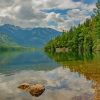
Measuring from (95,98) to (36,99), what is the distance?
5.94m

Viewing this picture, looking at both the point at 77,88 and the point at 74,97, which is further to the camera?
the point at 77,88

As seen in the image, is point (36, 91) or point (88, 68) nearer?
point (36, 91)

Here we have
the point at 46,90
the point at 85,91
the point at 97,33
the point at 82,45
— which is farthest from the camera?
the point at 82,45

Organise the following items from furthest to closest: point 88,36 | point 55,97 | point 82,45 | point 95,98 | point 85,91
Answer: point 82,45 < point 88,36 < point 85,91 < point 55,97 < point 95,98

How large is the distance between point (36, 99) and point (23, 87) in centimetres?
713

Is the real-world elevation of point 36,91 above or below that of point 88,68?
above

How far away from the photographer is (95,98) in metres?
27.5

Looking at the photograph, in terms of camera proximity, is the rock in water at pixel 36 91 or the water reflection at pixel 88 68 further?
the water reflection at pixel 88 68

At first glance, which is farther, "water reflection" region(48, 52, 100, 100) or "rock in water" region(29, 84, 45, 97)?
"water reflection" region(48, 52, 100, 100)

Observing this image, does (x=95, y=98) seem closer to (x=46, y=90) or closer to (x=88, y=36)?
(x=46, y=90)

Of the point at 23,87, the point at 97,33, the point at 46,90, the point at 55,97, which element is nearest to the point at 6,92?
the point at 23,87

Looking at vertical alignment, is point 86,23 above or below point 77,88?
above

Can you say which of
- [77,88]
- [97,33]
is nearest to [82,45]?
[97,33]

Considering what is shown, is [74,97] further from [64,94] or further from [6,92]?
[6,92]
